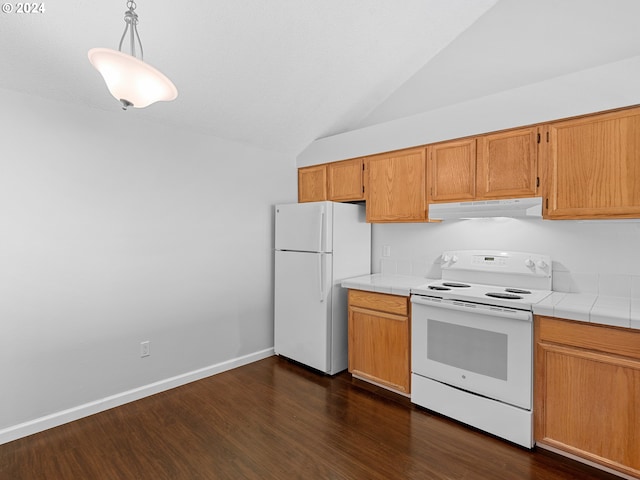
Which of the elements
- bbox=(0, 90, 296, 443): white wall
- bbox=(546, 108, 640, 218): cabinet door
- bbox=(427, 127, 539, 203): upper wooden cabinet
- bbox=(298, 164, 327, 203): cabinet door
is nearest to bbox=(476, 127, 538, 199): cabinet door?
bbox=(427, 127, 539, 203): upper wooden cabinet

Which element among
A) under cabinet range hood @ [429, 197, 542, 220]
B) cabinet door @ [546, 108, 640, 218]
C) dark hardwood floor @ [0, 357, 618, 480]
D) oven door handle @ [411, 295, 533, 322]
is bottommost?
dark hardwood floor @ [0, 357, 618, 480]

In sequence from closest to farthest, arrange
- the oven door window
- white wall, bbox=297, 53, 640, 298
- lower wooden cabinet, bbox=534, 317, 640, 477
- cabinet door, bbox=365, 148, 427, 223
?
lower wooden cabinet, bbox=534, 317, 640, 477, white wall, bbox=297, 53, 640, 298, the oven door window, cabinet door, bbox=365, 148, 427, 223

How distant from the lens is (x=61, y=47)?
217 cm

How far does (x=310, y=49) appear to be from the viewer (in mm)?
2625

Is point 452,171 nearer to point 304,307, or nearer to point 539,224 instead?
point 539,224

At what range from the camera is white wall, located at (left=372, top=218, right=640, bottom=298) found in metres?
2.42

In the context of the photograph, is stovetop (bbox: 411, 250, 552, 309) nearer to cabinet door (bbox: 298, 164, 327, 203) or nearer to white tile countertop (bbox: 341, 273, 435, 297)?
white tile countertop (bbox: 341, 273, 435, 297)

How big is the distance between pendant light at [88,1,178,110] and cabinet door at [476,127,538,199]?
2208 mm

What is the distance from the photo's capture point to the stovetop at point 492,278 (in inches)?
99.0

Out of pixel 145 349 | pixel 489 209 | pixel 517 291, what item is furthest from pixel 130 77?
pixel 517 291

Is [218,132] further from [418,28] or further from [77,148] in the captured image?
[418,28]

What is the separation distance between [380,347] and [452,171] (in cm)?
157

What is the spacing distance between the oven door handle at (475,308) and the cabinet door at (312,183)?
63.9 inches

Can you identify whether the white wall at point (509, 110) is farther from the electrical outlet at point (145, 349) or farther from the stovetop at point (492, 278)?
the electrical outlet at point (145, 349)
